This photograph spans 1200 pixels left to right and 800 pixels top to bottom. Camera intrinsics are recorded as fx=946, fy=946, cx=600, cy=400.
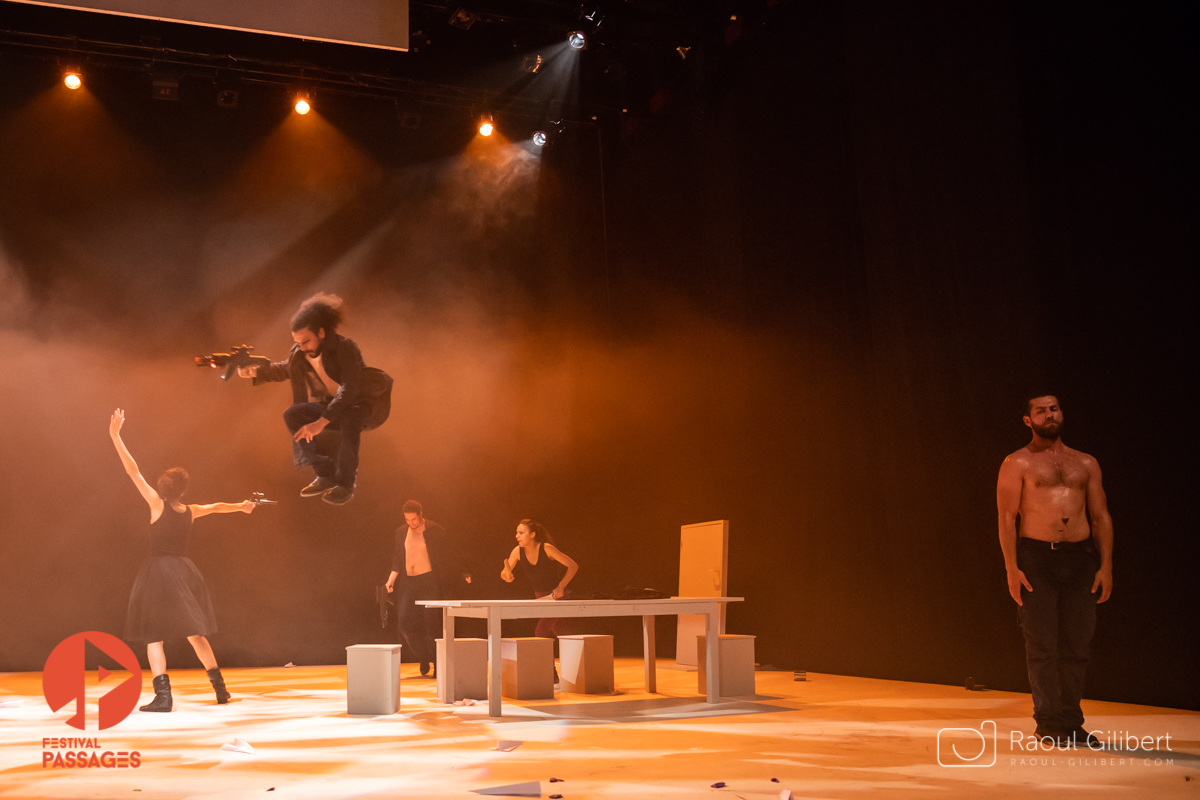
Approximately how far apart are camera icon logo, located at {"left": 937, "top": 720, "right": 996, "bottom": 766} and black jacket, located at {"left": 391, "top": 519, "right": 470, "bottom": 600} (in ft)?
15.1

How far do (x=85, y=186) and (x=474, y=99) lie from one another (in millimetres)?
3807

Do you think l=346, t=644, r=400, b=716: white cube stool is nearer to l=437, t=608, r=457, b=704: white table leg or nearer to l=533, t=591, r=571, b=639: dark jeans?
l=437, t=608, r=457, b=704: white table leg

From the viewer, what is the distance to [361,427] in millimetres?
9148

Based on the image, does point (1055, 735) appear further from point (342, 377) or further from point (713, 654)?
point (342, 377)

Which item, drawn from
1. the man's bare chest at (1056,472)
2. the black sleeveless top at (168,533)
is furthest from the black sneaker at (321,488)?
the man's bare chest at (1056,472)

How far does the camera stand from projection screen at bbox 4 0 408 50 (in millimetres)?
6469

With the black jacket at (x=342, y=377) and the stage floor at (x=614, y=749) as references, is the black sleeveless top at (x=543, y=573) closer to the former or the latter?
the stage floor at (x=614, y=749)

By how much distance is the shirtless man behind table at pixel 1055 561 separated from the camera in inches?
158

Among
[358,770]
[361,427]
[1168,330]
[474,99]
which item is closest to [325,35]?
[474,99]

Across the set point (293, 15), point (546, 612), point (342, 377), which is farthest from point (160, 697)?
point (293, 15)

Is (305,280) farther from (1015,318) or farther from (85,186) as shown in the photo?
(1015,318)

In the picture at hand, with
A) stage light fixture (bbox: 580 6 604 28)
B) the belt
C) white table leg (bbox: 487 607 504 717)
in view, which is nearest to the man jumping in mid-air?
stage light fixture (bbox: 580 6 604 28)

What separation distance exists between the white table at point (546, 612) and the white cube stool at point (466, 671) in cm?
9

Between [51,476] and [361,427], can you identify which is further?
[361,427]
